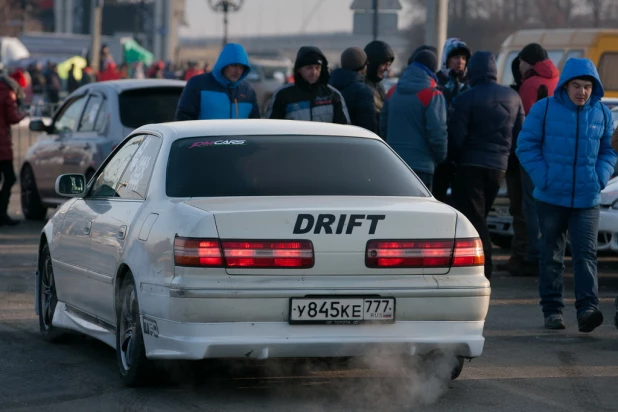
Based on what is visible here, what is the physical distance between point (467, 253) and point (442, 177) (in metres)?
5.09

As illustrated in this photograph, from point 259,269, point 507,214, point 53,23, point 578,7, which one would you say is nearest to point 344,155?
point 259,269

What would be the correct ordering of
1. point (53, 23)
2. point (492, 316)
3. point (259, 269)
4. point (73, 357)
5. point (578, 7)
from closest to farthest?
point (259, 269), point (73, 357), point (492, 316), point (578, 7), point (53, 23)

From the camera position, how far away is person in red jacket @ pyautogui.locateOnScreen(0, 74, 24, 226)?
1667 cm

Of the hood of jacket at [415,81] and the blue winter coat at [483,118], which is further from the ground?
the hood of jacket at [415,81]

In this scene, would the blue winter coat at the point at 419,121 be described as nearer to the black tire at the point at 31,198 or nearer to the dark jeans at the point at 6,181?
the dark jeans at the point at 6,181

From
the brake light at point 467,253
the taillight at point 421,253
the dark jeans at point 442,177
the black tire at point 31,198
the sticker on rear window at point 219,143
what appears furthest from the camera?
the black tire at point 31,198

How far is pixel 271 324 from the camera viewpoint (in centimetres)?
646

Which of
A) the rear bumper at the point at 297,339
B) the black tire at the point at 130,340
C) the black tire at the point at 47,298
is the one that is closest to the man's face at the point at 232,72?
the black tire at the point at 47,298

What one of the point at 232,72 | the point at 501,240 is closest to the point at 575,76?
the point at 232,72

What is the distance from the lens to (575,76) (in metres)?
9.01

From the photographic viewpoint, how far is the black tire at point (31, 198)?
1725 centimetres

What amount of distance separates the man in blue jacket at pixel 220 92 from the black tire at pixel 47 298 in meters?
2.60

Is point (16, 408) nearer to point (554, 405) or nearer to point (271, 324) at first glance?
point (271, 324)

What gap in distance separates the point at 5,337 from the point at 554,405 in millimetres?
3678
